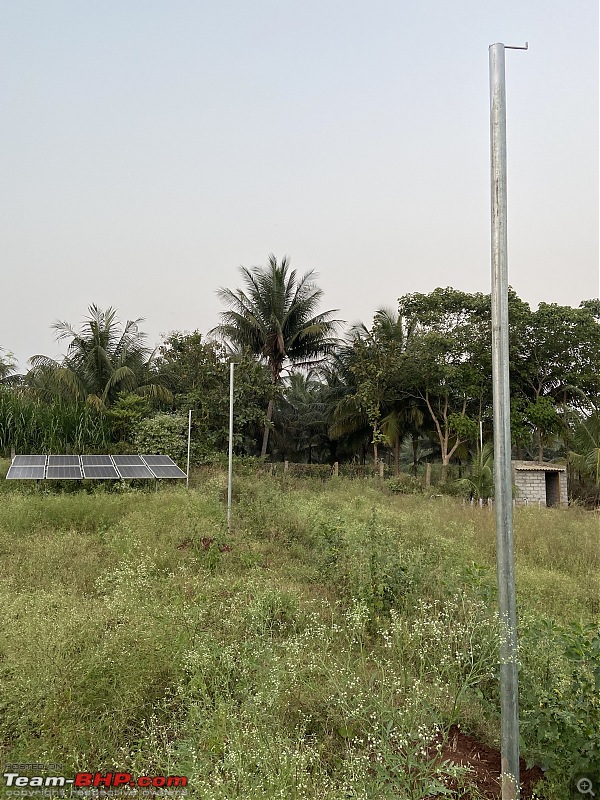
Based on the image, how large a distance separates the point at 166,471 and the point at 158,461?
84 centimetres

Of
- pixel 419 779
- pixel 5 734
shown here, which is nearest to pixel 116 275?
pixel 5 734

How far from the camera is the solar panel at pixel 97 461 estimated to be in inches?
504

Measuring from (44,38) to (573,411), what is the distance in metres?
19.1

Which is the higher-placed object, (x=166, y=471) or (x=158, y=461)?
(x=158, y=461)

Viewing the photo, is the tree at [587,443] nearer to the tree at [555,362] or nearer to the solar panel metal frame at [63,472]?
the tree at [555,362]

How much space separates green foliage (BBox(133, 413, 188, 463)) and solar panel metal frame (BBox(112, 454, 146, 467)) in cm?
220

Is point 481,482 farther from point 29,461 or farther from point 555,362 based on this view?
point 29,461

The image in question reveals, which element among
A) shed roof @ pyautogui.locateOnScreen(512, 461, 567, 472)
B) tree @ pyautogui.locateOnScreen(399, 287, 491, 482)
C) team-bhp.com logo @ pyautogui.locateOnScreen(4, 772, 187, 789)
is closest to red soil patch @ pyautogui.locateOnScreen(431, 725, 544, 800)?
team-bhp.com logo @ pyautogui.locateOnScreen(4, 772, 187, 789)

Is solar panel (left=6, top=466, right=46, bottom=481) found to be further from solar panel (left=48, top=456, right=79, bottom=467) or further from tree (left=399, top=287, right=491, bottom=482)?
tree (left=399, top=287, right=491, bottom=482)

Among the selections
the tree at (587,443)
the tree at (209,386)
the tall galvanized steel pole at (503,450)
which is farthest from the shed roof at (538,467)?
the tall galvanized steel pole at (503,450)

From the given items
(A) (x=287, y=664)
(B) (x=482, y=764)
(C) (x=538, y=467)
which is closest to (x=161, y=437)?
(C) (x=538, y=467)

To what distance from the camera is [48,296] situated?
57.0 feet

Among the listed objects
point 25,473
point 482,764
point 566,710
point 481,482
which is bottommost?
point 482,764

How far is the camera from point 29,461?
12.5 m
